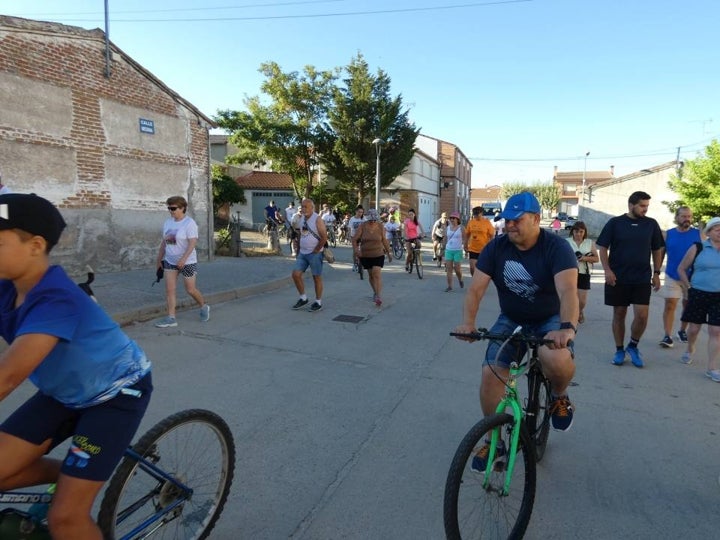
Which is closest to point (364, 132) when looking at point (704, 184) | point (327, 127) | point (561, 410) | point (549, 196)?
point (327, 127)

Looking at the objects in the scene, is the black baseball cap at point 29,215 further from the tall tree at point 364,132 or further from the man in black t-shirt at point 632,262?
the tall tree at point 364,132

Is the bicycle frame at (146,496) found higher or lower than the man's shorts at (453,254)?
lower

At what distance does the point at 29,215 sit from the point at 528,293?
2608 millimetres

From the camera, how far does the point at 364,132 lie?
29.2 meters

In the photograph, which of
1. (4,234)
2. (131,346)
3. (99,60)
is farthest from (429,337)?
(99,60)

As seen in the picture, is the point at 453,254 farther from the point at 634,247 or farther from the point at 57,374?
the point at 57,374

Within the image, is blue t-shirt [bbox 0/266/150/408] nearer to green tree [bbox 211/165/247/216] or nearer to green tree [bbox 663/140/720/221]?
green tree [bbox 663/140/720/221]

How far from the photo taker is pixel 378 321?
295 inches

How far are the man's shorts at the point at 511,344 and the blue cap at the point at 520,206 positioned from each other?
0.72 meters

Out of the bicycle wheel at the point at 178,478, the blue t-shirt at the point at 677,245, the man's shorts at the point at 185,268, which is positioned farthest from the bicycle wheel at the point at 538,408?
the man's shorts at the point at 185,268

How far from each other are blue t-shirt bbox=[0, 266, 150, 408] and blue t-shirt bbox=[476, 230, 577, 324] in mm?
2176

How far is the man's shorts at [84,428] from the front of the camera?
1771 mm

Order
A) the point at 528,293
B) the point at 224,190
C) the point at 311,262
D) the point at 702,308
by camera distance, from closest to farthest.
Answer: the point at 528,293
the point at 702,308
the point at 311,262
the point at 224,190

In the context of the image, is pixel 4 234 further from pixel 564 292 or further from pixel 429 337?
pixel 429 337
